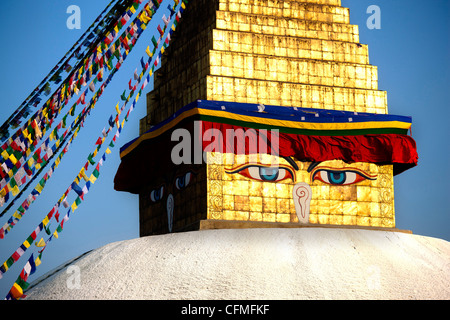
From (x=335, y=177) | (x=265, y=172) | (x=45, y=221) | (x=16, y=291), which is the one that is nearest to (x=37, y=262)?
(x=16, y=291)

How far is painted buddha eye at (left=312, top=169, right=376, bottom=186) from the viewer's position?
58.9 feet

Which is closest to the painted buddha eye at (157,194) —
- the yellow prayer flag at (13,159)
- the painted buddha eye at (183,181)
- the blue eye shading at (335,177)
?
the painted buddha eye at (183,181)

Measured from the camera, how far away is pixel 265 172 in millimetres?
17562

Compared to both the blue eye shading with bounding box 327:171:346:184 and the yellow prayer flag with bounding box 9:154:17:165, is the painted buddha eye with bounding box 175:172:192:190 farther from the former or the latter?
the yellow prayer flag with bounding box 9:154:17:165

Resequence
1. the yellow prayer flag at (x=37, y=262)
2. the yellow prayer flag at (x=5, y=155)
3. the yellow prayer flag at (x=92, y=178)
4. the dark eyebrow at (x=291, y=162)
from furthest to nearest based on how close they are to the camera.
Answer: the dark eyebrow at (x=291, y=162) → the yellow prayer flag at (x=92, y=178) → the yellow prayer flag at (x=5, y=155) → the yellow prayer flag at (x=37, y=262)

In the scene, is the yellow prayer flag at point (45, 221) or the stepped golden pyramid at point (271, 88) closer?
the yellow prayer flag at point (45, 221)

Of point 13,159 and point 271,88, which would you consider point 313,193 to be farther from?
point 13,159

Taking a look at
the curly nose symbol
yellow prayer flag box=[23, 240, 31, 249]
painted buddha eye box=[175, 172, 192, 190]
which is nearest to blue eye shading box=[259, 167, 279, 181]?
the curly nose symbol

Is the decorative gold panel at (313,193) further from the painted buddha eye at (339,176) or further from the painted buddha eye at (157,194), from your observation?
the painted buddha eye at (157,194)

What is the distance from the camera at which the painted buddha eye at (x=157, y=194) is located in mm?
19078

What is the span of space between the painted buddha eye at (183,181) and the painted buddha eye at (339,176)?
248cm

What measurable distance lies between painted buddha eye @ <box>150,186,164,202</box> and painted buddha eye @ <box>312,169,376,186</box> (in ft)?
11.0
